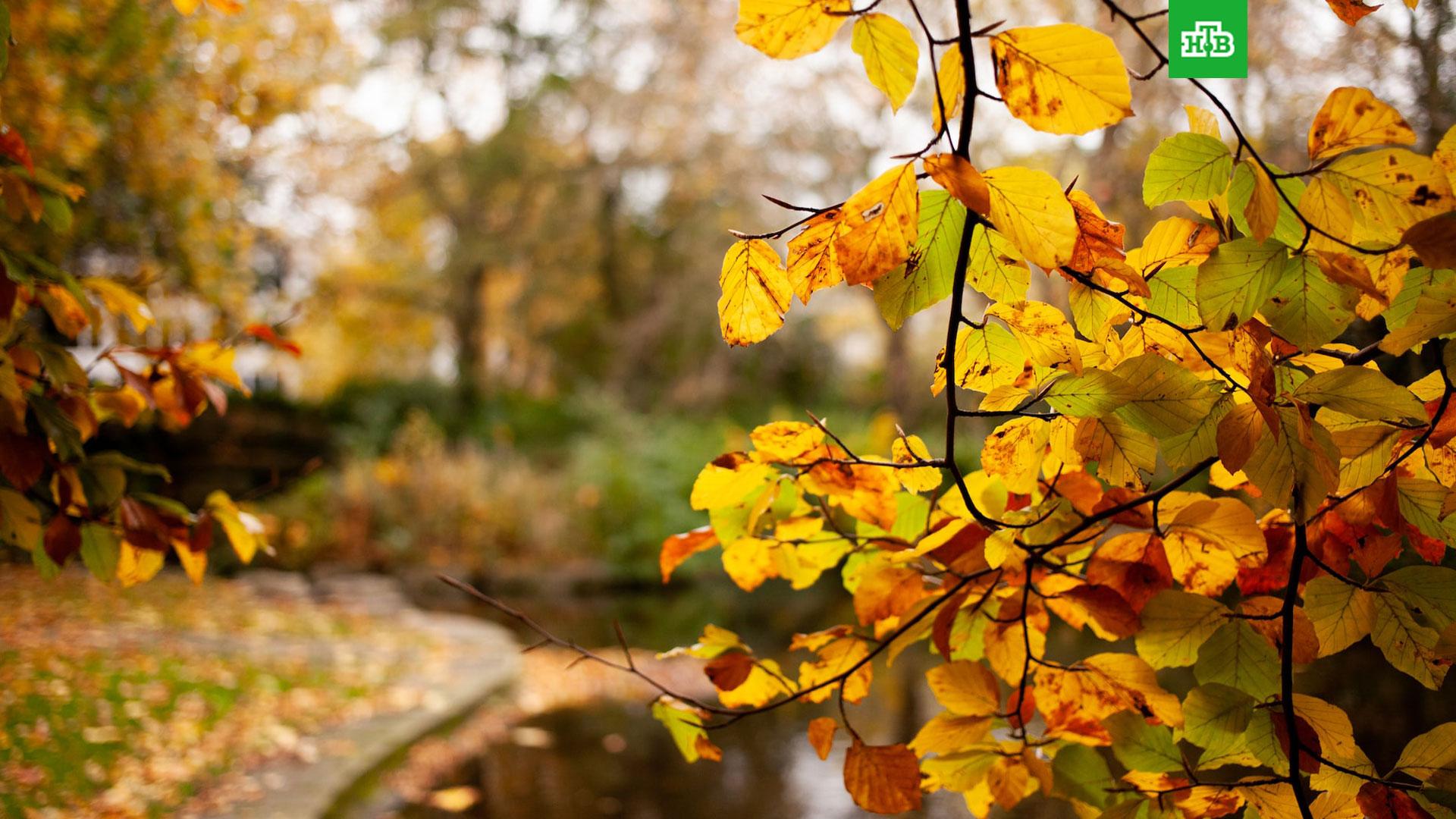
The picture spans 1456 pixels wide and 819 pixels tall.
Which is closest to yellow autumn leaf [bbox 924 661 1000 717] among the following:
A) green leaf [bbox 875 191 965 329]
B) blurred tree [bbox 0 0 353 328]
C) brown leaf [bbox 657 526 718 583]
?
brown leaf [bbox 657 526 718 583]

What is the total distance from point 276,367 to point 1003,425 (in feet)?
54.5

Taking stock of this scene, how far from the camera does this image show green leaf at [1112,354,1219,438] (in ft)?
1.87

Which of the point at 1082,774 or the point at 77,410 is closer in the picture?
the point at 1082,774

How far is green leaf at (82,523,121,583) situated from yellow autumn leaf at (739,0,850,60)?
0.96 meters

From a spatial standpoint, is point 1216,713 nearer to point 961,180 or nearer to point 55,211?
point 961,180

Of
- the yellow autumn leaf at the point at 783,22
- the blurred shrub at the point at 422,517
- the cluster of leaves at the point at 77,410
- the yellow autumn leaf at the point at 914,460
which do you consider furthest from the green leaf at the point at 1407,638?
the blurred shrub at the point at 422,517

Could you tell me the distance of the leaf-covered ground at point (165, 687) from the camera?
6.49ft

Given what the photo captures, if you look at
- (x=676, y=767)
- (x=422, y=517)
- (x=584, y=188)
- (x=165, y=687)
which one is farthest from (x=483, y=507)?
(x=584, y=188)

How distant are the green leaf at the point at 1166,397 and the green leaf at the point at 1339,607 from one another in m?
0.19

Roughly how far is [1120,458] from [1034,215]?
200mm

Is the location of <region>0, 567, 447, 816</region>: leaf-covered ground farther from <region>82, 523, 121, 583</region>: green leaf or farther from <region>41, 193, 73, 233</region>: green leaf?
<region>41, 193, 73, 233</region>: green leaf

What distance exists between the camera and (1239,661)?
2.15 feet

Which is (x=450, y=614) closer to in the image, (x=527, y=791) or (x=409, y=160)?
(x=527, y=791)

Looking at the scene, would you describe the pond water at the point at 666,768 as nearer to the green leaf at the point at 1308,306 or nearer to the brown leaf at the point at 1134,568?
the brown leaf at the point at 1134,568
